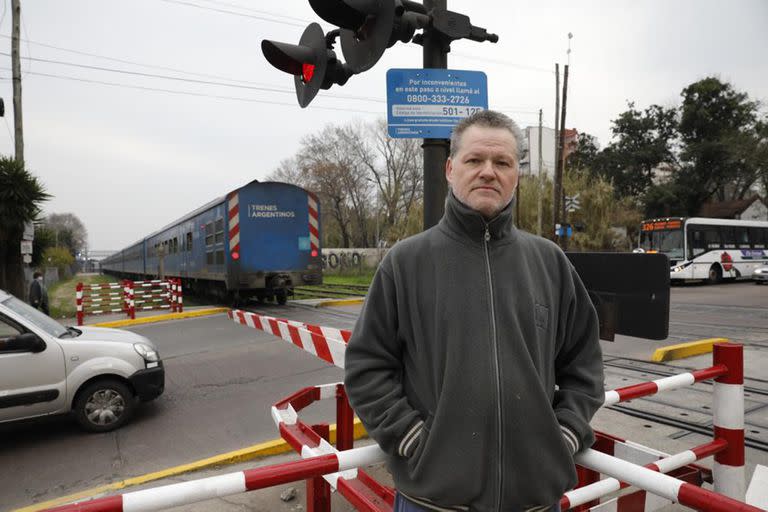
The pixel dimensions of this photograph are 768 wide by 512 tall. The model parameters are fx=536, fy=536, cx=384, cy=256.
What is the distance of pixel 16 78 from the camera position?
633 inches

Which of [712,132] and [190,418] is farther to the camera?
[712,132]

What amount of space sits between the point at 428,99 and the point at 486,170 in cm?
232

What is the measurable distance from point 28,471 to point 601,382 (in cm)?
461

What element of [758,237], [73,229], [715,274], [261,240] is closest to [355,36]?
[261,240]

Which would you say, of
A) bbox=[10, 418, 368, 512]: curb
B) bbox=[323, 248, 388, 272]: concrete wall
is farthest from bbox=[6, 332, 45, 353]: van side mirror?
bbox=[323, 248, 388, 272]: concrete wall

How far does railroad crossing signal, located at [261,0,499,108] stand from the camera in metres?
3.32

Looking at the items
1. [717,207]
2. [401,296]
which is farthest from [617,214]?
[401,296]

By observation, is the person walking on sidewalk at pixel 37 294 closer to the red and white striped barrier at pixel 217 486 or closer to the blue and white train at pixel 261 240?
the blue and white train at pixel 261 240

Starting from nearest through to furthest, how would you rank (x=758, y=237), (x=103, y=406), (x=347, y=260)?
(x=103, y=406) → (x=758, y=237) → (x=347, y=260)

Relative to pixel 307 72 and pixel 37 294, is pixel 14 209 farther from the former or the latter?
pixel 307 72

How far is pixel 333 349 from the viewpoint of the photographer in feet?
13.9

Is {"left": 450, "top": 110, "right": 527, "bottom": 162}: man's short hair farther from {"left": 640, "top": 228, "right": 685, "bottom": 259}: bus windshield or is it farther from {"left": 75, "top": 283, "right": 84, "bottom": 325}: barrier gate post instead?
{"left": 640, "top": 228, "right": 685, "bottom": 259}: bus windshield

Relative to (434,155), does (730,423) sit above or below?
below

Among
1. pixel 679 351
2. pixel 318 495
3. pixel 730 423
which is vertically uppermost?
pixel 730 423
